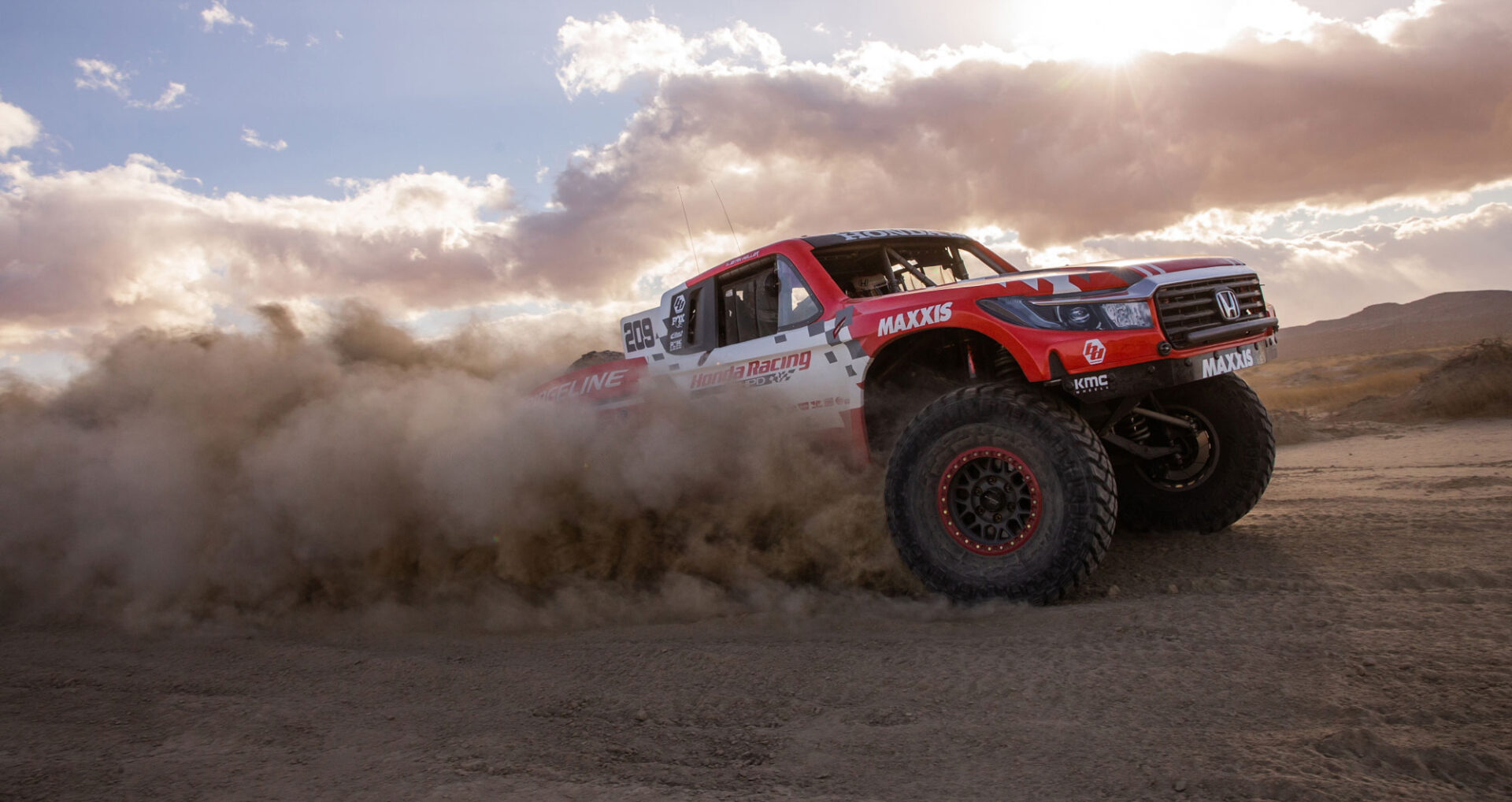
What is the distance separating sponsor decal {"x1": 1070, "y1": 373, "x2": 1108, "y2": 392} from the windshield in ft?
4.64

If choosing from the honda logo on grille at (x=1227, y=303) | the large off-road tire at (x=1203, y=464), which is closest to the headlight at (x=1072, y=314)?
the honda logo on grille at (x=1227, y=303)

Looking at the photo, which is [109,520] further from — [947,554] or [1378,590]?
[1378,590]

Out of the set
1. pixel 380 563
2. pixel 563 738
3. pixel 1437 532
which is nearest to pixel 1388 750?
pixel 563 738

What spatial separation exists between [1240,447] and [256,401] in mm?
7804

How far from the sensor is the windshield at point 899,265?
5.50 m

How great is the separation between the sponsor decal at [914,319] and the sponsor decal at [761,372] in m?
0.60

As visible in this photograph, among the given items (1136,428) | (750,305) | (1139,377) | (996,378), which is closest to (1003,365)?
(996,378)

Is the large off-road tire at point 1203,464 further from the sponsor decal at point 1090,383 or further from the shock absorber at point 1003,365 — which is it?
the sponsor decal at point 1090,383

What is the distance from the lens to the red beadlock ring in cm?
412

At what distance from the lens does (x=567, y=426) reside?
20.6 ft

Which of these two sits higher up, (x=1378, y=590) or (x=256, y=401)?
(x=256, y=401)

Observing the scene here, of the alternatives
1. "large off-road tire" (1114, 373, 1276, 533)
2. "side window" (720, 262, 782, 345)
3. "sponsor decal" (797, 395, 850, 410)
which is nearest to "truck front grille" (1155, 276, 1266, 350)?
"large off-road tire" (1114, 373, 1276, 533)

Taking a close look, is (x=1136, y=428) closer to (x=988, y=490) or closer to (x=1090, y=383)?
(x=1090, y=383)

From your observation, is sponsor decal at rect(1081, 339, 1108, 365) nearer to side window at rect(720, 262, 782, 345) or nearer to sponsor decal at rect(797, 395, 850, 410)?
sponsor decal at rect(797, 395, 850, 410)
